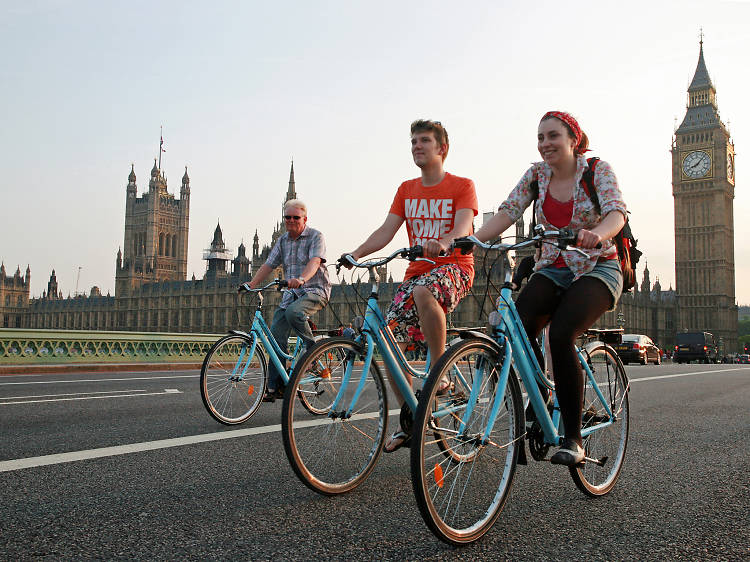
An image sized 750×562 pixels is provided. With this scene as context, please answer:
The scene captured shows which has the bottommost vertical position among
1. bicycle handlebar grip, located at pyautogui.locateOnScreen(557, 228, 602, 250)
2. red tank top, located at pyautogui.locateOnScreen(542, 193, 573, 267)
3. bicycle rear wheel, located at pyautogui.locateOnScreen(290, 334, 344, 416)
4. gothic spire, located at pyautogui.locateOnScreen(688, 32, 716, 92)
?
bicycle rear wheel, located at pyautogui.locateOnScreen(290, 334, 344, 416)

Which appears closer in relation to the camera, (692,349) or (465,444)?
(465,444)

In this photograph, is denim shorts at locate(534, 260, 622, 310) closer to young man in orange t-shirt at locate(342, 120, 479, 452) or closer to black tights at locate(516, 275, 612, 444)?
black tights at locate(516, 275, 612, 444)

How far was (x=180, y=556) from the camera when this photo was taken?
211 cm

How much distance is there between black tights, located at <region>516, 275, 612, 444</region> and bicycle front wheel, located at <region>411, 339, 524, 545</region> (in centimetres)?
37

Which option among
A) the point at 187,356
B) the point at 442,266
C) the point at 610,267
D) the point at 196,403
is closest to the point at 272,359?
the point at 196,403

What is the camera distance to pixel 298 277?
18.0 ft

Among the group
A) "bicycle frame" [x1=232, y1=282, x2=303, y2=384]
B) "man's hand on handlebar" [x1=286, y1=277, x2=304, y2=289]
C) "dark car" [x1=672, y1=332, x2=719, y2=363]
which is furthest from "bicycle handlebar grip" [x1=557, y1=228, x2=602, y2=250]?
"dark car" [x1=672, y1=332, x2=719, y2=363]

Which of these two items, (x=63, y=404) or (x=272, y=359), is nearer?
(x=272, y=359)

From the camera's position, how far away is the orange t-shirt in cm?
376

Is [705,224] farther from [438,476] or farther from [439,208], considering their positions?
[438,476]

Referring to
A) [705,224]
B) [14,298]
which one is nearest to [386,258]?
[705,224]

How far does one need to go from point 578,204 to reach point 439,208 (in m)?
0.89

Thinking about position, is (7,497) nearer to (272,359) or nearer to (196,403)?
(272,359)

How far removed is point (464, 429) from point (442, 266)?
4.19 ft
